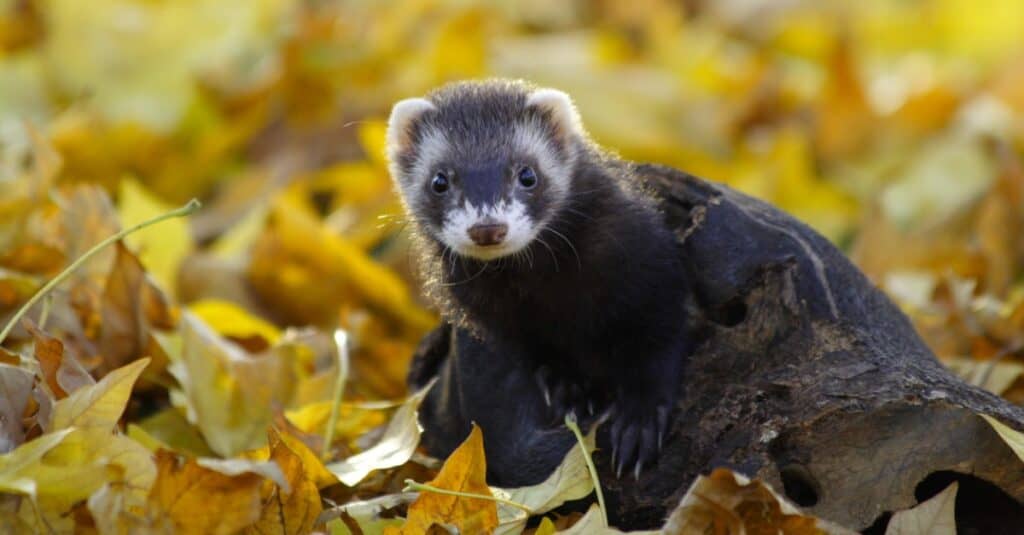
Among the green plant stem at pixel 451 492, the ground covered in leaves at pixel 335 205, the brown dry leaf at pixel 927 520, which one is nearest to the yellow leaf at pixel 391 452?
the ground covered in leaves at pixel 335 205

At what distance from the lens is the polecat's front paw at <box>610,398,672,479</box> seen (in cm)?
350

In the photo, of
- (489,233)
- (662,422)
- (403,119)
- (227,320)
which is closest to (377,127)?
(227,320)

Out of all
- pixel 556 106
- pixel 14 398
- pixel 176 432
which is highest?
pixel 556 106

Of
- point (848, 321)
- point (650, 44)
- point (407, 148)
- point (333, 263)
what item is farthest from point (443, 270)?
point (650, 44)

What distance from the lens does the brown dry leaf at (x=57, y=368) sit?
3287mm

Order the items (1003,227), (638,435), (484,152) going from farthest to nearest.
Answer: (1003,227)
(484,152)
(638,435)

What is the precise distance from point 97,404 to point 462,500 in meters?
0.87

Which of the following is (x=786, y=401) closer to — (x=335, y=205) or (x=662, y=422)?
(x=662, y=422)

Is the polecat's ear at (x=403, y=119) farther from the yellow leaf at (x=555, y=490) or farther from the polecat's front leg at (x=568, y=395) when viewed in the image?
the yellow leaf at (x=555, y=490)

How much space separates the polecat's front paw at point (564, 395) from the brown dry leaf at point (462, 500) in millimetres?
664

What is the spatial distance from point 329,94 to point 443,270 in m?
3.92

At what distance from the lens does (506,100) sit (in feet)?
13.4

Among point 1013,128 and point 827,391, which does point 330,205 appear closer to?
point 1013,128

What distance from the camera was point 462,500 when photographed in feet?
10.4
